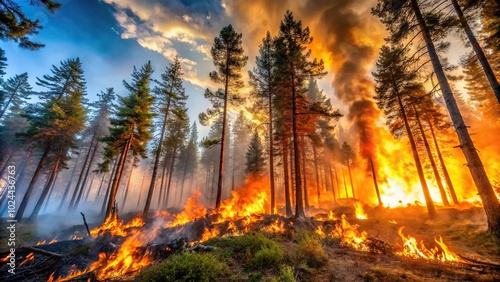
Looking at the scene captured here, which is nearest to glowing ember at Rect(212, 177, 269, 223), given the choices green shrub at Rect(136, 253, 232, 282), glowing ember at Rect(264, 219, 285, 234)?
glowing ember at Rect(264, 219, 285, 234)

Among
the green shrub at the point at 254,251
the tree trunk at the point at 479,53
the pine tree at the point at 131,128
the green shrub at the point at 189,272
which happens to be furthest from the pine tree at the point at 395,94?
the pine tree at the point at 131,128

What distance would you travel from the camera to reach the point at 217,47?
60.4ft

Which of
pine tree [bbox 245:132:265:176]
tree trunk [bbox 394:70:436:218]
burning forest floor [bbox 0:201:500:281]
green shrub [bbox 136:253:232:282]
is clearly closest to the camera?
green shrub [bbox 136:253:232:282]

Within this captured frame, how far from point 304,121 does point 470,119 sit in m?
41.7

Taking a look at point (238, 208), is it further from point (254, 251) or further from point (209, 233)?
point (254, 251)

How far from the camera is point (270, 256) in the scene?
5984 mm

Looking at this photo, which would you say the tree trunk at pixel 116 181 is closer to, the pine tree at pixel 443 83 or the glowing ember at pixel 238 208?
the glowing ember at pixel 238 208

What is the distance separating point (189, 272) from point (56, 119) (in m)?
26.1

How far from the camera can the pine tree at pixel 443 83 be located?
284 inches

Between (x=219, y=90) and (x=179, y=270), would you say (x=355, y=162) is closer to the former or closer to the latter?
(x=219, y=90)

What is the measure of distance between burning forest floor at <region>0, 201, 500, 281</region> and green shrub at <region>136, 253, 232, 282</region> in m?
0.02

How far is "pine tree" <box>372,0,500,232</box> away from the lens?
23.6 ft

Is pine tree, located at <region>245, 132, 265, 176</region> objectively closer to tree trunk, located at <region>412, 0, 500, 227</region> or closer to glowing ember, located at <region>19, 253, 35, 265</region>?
tree trunk, located at <region>412, 0, 500, 227</region>

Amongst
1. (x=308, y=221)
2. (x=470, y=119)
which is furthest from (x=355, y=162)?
(x=308, y=221)
